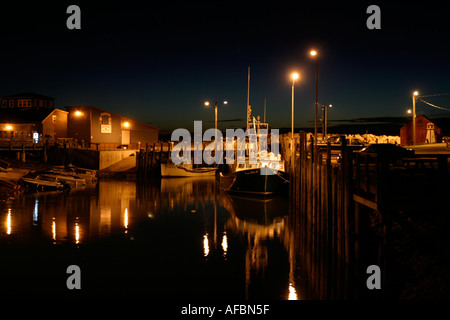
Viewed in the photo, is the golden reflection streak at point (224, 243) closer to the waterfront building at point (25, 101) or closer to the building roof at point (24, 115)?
the building roof at point (24, 115)

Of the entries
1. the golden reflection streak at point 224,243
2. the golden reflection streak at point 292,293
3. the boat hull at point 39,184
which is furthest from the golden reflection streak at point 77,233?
the boat hull at point 39,184

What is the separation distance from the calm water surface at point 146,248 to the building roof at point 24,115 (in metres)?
32.9

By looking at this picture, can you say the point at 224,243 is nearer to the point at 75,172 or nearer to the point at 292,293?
the point at 292,293

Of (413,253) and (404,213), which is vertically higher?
(404,213)

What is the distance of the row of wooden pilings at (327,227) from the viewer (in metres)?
13.9

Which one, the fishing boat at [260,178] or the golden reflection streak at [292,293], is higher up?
the fishing boat at [260,178]

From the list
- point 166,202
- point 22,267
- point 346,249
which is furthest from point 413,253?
point 166,202

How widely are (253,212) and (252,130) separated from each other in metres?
9.99

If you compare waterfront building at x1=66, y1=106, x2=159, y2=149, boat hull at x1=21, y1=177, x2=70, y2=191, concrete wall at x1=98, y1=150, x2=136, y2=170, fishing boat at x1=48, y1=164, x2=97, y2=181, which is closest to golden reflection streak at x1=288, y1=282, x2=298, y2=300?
boat hull at x1=21, y1=177, x2=70, y2=191

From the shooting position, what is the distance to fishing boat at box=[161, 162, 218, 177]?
52.8 meters

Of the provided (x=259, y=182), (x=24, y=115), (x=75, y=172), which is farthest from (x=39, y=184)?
(x=24, y=115)

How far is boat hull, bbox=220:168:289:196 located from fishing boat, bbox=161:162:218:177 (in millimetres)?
18571
